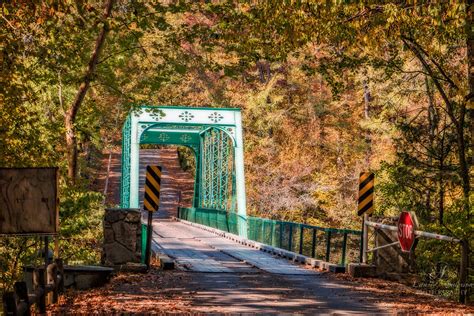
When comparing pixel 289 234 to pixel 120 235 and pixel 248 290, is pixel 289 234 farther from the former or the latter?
pixel 248 290

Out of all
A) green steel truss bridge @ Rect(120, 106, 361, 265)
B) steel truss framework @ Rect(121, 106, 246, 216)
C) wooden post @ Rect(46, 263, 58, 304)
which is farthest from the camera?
steel truss framework @ Rect(121, 106, 246, 216)

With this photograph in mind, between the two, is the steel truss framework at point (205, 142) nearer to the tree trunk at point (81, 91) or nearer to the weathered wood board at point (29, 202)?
the tree trunk at point (81, 91)

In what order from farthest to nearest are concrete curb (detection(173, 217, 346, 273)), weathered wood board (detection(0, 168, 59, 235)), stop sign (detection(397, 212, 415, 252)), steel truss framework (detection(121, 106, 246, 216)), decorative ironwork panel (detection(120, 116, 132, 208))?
decorative ironwork panel (detection(120, 116, 132, 208)) → steel truss framework (detection(121, 106, 246, 216)) → concrete curb (detection(173, 217, 346, 273)) → stop sign (detection(397, 212, 415, 252)) → weathered wood board (detection(0, 168, 59, 235))

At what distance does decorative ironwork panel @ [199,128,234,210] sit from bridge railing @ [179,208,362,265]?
209cm

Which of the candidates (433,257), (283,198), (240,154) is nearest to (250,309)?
(433,257)

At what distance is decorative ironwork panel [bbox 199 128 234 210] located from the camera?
39.4 meters

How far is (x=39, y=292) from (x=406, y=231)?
527 centimetres

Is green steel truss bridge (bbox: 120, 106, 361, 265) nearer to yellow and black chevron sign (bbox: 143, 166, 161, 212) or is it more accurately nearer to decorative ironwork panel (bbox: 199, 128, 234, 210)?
decorative ironwork panel (bbox: 199, 128, 234, 210)

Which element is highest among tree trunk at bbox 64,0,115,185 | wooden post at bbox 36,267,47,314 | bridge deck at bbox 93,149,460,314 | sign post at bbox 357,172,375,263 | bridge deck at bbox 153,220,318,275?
tree trunk at bbox 64,0,115,185

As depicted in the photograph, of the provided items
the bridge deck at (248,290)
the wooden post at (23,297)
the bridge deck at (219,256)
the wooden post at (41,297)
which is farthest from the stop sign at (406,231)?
the wooden post at (23,297)

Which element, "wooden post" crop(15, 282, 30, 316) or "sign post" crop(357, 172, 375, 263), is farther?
"sign post" crop(357, 172, 375, 263)

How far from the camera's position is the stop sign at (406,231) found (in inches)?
Result: 438

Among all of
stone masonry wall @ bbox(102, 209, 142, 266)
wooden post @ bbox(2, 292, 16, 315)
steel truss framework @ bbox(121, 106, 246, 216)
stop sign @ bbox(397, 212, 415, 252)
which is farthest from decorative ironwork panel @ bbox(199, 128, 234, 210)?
wooden post @ bbox(2, 292, 16, 315)

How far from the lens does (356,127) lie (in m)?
45.7
